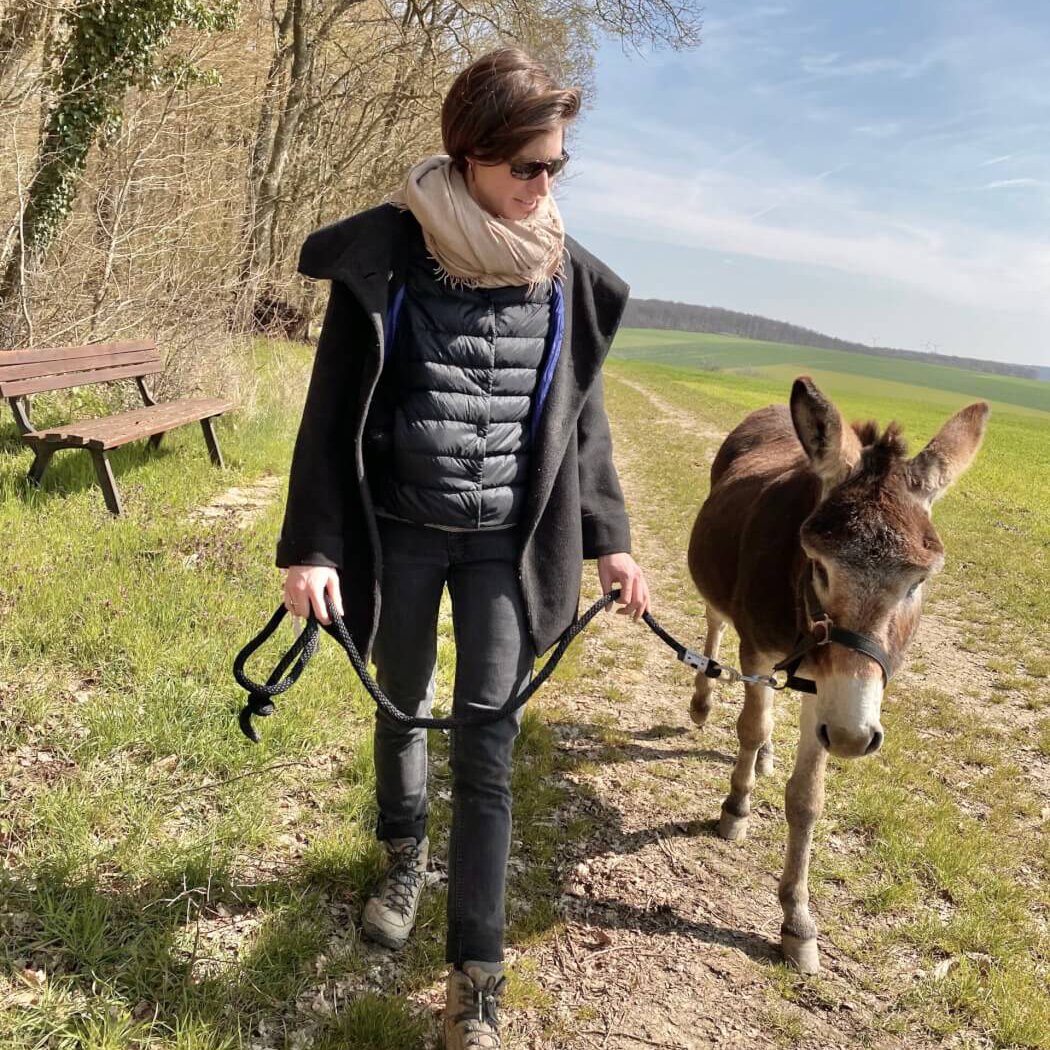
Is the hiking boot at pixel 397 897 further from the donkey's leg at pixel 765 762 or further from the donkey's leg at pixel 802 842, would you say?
the donkey's leg at pixel 765 762

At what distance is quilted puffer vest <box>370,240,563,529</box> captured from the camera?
210cm

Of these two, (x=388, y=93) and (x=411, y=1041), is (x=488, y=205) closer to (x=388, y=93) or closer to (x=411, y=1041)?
(x=411, y=1041)

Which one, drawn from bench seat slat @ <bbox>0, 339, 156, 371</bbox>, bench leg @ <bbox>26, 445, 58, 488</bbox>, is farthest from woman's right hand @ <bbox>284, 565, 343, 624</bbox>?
bench seat slat @ <bbox>0, 339, 156, 371</bbox>

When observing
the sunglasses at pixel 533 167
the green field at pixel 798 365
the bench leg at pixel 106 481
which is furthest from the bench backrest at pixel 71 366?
the green field at pixel 798 365

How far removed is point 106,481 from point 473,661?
4.30 m

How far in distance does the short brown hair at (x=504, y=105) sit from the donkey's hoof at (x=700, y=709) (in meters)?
3.35

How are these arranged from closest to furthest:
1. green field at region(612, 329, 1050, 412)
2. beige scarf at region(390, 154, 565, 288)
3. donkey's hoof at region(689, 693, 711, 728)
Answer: beige scarf at region(390, 154, 565, 288), donkey's hoof at region(689, 693, 711, 728), green field at region(612, 329, 1050, 412)

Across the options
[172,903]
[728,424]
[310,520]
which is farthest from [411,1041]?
[728,424]

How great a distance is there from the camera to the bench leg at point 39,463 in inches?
217

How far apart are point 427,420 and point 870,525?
4.49 ft

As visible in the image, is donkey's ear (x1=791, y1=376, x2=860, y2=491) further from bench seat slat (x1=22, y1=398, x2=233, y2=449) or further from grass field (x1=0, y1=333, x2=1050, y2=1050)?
bench seat slat (x1=22, y1=398, x2=233, y2=449)

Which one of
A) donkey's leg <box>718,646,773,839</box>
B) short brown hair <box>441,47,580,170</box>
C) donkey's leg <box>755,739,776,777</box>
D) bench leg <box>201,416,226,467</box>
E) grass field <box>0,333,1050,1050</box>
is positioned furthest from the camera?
bench leg <box>201,416,226,467</box>

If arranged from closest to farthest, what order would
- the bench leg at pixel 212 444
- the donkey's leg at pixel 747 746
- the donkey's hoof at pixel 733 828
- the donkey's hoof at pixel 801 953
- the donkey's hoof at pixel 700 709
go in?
the donkey's hoof at pixel 801 953, the donkey's leg at pixel 747 746, the donkey's hoof at pixel 733 828, the donkey's hoof at pixel 700 709, the bench leg at pixel 212 444

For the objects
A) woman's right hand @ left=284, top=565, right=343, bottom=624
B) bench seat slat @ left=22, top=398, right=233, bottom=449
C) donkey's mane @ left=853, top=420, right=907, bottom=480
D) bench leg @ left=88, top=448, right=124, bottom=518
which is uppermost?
donkey's mane @ left=853, top=420, right=907, bottom=480
